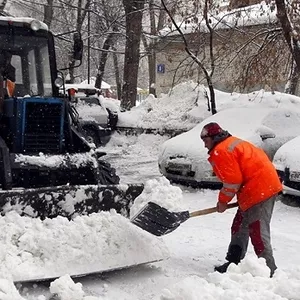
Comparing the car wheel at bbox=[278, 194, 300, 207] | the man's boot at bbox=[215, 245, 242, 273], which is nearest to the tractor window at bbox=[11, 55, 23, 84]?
the man's boot at bbox=[215, 245, 242, 273]

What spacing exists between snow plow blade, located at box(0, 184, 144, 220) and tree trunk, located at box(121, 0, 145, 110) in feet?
41.5

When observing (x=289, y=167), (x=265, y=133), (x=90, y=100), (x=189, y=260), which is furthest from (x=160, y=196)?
(x=90, y=100)

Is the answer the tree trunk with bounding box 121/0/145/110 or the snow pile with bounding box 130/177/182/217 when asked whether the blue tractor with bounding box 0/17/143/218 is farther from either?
the tree trunk with bounding box 121/0/145/110

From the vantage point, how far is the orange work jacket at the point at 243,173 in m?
4.96

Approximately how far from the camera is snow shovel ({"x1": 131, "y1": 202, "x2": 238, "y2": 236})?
5.21m

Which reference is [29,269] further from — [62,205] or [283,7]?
[283,7]

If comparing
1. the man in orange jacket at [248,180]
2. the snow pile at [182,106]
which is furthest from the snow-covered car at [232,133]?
the man in orange jacket at [248,180]

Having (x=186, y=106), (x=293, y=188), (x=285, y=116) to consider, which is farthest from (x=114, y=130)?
(x=293, y=188)

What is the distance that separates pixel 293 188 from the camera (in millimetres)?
7828

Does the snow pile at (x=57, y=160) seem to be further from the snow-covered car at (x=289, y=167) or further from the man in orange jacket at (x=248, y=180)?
the snow-covered car at (x=289, y=167)

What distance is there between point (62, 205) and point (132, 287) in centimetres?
101

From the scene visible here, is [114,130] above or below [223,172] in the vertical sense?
below

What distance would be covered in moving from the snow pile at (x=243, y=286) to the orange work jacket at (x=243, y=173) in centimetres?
85

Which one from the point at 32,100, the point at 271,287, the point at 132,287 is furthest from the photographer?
the point at 32,100
